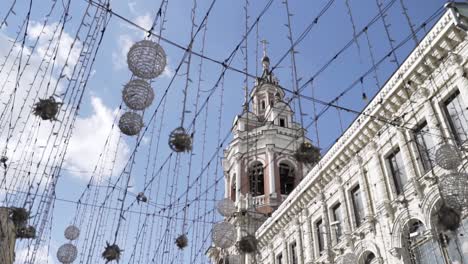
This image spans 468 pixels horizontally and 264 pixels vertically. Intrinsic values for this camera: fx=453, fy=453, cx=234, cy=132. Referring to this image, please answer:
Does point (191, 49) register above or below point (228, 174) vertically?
below

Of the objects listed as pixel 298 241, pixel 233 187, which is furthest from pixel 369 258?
pixel 233 187

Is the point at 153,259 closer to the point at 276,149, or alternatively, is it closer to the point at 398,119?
the point at 398,119

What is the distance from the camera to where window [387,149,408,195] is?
13.6m

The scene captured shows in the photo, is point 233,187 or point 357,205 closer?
point 357,205

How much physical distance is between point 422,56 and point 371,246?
5.89m

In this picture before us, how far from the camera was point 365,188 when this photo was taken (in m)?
14.9

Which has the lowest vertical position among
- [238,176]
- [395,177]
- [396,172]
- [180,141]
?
[180,141]

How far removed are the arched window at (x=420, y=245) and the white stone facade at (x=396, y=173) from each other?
0.03 m

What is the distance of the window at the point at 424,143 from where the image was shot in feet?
41.3

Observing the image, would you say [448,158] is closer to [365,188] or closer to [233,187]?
[365,188]

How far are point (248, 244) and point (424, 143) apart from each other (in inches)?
253

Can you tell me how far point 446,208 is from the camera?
8172mm

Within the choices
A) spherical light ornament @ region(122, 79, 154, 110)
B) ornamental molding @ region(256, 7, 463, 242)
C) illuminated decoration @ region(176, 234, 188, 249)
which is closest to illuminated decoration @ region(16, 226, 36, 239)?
illuminated decoration @ region(176, 234, 188, 249)

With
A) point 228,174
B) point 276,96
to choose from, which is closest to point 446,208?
point 228,174
